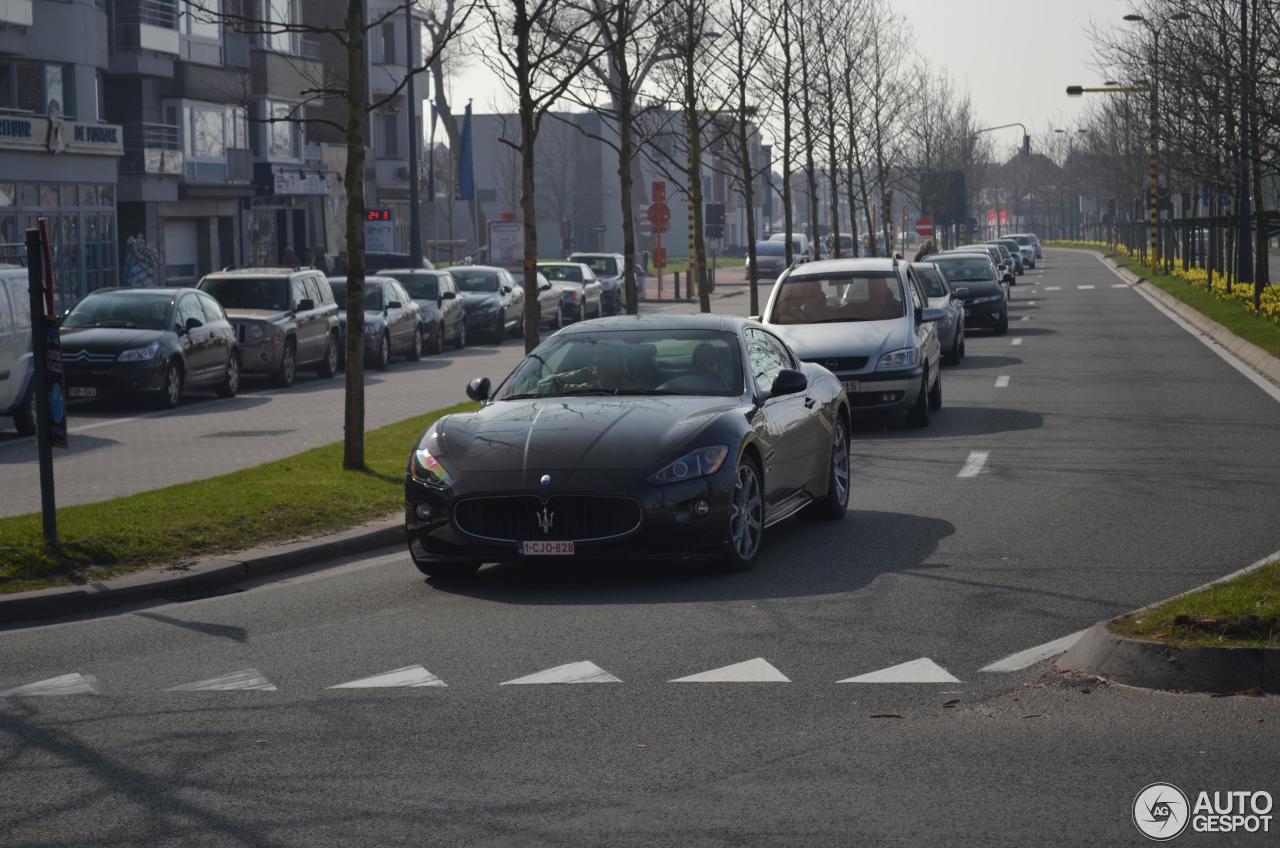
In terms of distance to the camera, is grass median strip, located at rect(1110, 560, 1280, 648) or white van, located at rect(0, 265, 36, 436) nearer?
grass median strip, located at rect(1110, 560, 1280, 648)

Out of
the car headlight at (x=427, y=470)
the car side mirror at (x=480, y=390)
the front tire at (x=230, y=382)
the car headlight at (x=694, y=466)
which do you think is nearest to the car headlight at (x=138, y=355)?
the front tire at (x=230, y=382)

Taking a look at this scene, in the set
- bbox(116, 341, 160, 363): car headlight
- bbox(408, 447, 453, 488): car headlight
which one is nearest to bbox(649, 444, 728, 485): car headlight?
bbox(408, 447, 453, 488): car headlight

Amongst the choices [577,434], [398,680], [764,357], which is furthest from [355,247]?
[398,680]

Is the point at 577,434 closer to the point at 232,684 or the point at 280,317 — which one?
the point at 232,684

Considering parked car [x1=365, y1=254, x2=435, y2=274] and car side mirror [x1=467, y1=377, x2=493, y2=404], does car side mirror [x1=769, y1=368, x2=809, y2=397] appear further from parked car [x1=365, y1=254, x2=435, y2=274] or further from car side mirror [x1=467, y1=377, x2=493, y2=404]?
parked car [x1=365, y1=254, x2=435, y2=274]

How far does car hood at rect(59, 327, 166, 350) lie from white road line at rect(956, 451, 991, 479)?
1150 centimetres

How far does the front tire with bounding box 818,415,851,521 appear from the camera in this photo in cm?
1254

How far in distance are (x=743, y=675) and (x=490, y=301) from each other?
31777 mm

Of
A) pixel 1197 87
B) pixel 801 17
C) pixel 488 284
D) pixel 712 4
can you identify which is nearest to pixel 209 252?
pixel 488 284

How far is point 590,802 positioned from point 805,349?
1333 cm

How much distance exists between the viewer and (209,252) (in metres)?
56.3

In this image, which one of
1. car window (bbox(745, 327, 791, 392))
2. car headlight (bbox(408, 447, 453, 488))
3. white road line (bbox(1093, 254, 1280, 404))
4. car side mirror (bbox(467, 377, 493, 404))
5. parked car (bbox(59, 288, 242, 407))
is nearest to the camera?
car headlight (bbox(408, 447, 453, 488))
